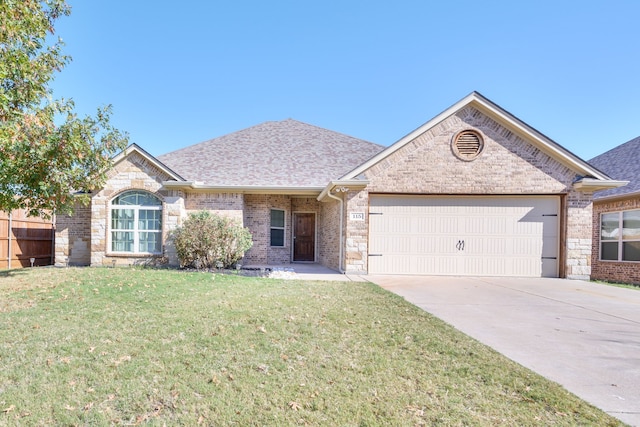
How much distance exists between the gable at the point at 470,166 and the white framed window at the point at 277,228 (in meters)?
4.82

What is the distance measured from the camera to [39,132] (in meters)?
7.29

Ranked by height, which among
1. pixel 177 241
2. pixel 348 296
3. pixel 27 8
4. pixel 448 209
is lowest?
pixel 348 296

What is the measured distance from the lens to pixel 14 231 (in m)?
12.3

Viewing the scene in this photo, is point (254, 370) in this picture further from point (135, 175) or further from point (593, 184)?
point (593, 184)

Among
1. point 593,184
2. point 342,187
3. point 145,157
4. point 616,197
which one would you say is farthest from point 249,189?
point 616,197

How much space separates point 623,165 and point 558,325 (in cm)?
1250

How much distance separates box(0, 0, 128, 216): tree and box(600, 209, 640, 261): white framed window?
1677 centimetres

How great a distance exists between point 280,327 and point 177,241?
23.9ft

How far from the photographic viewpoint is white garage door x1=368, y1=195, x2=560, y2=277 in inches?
416

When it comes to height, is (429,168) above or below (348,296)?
above

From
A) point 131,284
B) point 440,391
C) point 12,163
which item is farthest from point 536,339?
point 12,163

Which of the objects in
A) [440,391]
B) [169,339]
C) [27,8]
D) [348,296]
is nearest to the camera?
[440,391]

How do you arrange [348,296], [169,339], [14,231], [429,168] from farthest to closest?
[14,231] → [429,168] → [348,296] → [169,339]

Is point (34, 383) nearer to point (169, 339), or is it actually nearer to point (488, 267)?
point (169, 339)
